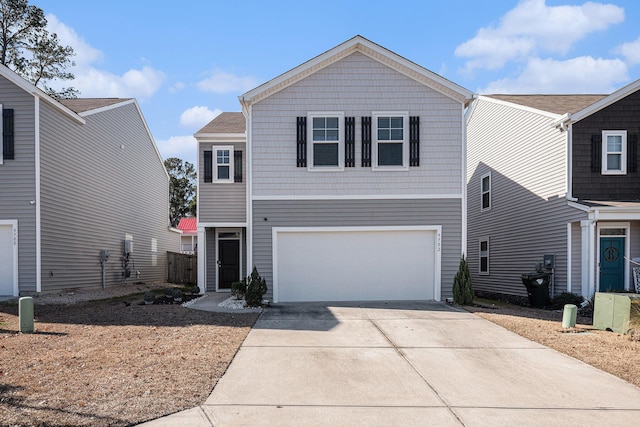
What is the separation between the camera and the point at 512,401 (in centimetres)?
570

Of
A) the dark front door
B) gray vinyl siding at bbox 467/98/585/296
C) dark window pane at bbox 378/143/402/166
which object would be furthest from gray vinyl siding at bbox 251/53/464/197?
the dark front door

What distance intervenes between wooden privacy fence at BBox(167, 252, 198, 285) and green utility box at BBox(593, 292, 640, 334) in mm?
16590

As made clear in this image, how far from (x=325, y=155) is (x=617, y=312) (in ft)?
25.3

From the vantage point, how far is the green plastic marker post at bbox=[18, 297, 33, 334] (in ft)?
29.5

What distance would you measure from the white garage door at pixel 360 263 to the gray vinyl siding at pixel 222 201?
2.67 meters

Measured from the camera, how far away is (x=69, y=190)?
15297 millimetres

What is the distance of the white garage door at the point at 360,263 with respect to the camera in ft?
44.5

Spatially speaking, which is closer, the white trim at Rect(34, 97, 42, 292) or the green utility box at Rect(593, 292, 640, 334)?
the green utility box at Rect(593, 292, 640, 334)

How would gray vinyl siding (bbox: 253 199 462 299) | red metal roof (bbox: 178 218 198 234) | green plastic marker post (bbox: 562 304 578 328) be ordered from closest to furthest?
green plastic marker post (bbox: 562 304 578 328) < gray vinyl siding (bbox: 253 199 462 299) < red metal roof (bbox: 178 218 198 234)

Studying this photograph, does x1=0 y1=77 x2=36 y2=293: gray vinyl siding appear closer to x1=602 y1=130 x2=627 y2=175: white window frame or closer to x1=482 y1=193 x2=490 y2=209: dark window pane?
x1=482 y1=193 x2=490 y2=209: dark window pane

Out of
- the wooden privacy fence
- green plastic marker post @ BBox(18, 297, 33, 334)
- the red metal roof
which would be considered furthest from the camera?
the red metal roof

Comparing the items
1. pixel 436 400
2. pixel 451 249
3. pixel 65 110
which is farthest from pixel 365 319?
pixel 65 110

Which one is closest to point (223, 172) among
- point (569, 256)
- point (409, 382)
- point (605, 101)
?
point (569, 256)

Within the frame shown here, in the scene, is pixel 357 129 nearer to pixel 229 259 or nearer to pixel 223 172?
pixel 223 172
